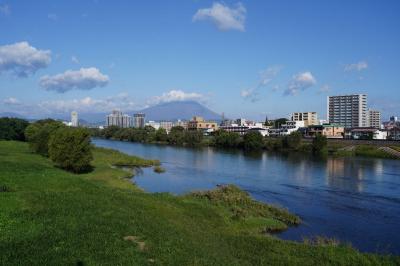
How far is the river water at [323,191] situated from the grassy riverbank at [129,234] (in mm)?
5059

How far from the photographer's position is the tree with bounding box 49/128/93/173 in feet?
164

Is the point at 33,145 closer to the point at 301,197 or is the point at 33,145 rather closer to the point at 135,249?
the point at 301,197

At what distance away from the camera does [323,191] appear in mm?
47531

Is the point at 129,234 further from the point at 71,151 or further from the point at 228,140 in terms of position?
the point at 228,140

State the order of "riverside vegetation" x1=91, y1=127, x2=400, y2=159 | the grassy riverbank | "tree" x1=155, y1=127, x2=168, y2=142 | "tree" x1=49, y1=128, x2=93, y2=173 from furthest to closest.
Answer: "tree" x1=155, y1=127, x2=168, y2=142 < "riverside vegetation" x1=91, y1=127, x2=400, y2=159 < "tree" x1=49, y1=128, x2=93, y2=173 < the grassy riverbank

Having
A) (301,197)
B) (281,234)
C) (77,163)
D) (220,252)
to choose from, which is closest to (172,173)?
(77,163)

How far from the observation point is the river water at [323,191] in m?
28.9

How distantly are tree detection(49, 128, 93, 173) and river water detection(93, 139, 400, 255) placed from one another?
6.99 meters

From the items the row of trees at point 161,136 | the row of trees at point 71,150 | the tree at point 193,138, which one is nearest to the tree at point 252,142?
the row of trees at point 161,136

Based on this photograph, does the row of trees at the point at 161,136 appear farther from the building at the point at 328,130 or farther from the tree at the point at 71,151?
the tree at the point at 71,151

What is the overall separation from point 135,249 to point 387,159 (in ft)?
300

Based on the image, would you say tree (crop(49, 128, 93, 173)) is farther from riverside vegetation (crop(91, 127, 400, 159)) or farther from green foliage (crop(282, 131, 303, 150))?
green foliage (crop(282, 131, 303, 150))

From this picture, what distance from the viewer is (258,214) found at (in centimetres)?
3122

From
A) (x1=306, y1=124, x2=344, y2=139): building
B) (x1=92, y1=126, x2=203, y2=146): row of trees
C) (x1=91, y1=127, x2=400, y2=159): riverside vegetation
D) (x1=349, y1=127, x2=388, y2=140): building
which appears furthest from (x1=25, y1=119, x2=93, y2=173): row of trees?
(x1=306, y1=124, x2=344, y2=139): building
